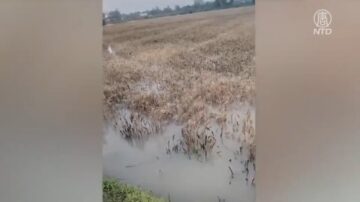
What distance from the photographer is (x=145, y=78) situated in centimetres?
339

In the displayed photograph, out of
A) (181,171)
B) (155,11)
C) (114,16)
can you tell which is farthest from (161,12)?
(181,171)

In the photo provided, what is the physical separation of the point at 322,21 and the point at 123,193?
190cm

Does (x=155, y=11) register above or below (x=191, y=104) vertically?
above

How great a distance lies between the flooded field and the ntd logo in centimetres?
47

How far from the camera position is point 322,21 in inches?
134

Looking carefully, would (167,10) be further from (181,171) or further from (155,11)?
(181,171)

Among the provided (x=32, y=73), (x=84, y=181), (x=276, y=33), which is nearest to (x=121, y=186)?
(x=84, y=181)

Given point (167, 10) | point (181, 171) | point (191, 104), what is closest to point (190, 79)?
point (191, 104)

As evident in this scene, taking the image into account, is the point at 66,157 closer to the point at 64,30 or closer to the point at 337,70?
the point at 64,30

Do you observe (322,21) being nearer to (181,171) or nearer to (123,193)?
(181,171)

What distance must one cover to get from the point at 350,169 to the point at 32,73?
238cm

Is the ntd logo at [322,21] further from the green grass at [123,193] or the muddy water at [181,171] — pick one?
the green grass at [123,193]

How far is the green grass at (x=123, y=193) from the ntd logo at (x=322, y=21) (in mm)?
1667

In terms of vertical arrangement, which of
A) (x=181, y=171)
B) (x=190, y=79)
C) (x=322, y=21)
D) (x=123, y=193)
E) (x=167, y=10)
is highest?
(x=167, y=10)
